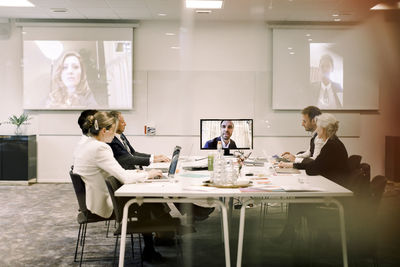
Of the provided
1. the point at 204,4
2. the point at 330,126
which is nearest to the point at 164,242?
the point at 330,126

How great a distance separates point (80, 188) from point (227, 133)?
2.17 m

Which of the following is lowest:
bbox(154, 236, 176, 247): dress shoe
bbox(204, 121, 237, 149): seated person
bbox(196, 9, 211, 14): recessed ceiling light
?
bbox(154, 236, 176, 247): dress shoe

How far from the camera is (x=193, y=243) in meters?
3.90

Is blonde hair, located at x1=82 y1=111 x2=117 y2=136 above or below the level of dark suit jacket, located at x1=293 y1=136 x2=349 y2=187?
above

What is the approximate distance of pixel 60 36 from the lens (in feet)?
24.5

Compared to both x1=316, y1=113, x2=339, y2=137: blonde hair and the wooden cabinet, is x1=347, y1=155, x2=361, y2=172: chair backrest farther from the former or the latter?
the wooden cabinet

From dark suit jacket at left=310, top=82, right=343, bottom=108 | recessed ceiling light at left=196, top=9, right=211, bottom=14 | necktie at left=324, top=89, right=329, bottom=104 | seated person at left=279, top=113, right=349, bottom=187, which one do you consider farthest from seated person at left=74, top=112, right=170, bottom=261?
necktie at left=324, top=89, right=329, bottom=104

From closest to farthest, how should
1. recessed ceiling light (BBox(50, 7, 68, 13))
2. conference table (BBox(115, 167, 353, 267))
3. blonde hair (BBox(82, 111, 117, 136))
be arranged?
1. conference table (BBox(115, 167, 353, 267))
2. blonde hair (BBox(82, 111, 117, 136))
3. recessed ceiling light (BBox(50, 7, 68, 13))

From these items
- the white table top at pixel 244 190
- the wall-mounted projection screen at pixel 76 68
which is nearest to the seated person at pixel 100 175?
the white table top at pixel 244 190

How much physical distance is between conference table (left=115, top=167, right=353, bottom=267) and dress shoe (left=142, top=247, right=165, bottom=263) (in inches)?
24.4

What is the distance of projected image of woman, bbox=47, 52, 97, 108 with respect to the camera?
7.47 m

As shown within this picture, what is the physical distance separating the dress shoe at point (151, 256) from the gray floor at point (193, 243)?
7 cm

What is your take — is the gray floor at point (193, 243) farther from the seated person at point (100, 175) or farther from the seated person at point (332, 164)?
the seated person at point (332, 164)

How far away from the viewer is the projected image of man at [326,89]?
739 cm
